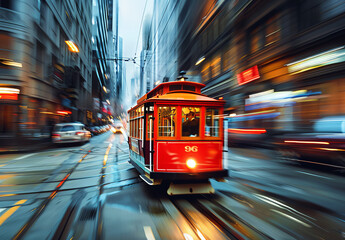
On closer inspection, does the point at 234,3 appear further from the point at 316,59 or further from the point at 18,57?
the point at 18,57

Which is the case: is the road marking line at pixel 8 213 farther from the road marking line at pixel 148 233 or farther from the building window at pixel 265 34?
the building window at pixel 265 34

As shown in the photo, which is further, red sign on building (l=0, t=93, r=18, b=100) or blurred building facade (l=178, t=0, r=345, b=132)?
red sign on building (l=0, t=93, r=18, b=100)

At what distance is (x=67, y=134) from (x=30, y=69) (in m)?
5.97

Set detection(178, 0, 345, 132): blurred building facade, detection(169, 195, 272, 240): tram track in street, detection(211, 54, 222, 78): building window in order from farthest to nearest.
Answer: detection(211, 54, 222, 78): building window
detection(178, 0, 345, 132): blurred building facade
detection(169, 195, 272, 240): tram track in street

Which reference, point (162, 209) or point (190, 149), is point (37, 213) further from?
point (190, 149)

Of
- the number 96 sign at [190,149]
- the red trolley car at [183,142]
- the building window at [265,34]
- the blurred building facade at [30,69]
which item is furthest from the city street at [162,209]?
the building window at [265,34]

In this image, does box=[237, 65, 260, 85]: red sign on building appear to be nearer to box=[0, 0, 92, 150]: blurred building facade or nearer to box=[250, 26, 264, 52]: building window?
box=[250, 26, 264, 52]: building window

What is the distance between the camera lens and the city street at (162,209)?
9.93 feet

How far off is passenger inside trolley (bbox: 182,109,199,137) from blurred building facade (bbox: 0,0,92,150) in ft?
41.5

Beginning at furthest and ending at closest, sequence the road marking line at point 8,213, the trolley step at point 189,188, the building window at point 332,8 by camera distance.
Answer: the building window at point 332,8 → the trolley step at point 189,188 → the road marking line at point 8,213

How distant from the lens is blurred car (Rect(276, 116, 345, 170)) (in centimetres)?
632

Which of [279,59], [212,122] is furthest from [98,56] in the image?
[212,122]

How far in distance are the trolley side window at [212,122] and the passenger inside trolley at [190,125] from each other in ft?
0.84

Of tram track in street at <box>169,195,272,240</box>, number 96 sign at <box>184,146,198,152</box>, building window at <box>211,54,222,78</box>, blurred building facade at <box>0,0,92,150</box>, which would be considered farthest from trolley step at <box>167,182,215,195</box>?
building window at <box>211,54,222,78</box>
